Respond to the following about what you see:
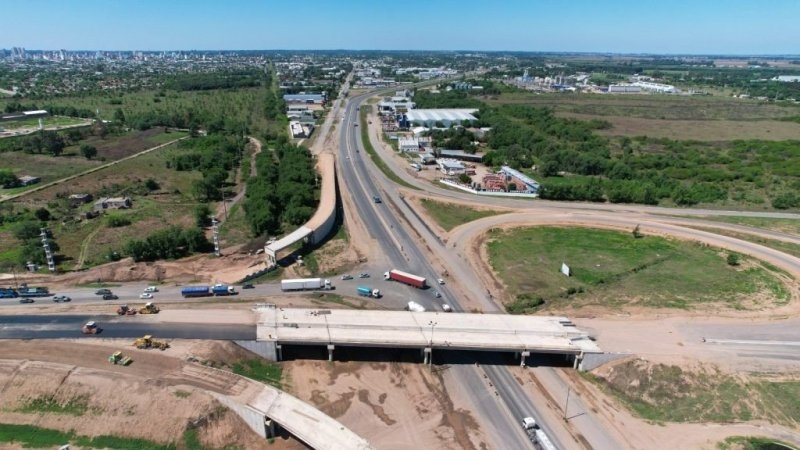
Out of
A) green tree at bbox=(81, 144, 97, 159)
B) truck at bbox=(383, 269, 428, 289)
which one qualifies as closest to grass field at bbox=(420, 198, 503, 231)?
truck at bbox=(383, 269, 428, 289)

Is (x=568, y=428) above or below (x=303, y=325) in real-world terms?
below

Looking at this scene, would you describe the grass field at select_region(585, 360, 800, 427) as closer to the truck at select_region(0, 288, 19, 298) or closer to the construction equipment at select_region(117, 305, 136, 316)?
the construction equipment at select_region(117, 305, 136, 316)

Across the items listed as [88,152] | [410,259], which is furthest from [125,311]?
[88,152]

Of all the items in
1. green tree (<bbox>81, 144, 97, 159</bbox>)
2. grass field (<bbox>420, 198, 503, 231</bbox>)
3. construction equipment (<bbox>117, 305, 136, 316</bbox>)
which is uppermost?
green tree (<bbox>81, 144, 97, 159</bbox>)

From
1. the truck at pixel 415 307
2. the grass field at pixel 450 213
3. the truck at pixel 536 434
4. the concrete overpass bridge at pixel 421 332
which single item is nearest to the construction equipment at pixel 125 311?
the concrete overpass bridge at pixel 421 332

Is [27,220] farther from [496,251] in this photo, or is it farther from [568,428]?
[568,428]

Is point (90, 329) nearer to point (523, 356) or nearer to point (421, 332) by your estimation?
point (421, 332)

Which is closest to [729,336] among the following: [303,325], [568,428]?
[568,428]
